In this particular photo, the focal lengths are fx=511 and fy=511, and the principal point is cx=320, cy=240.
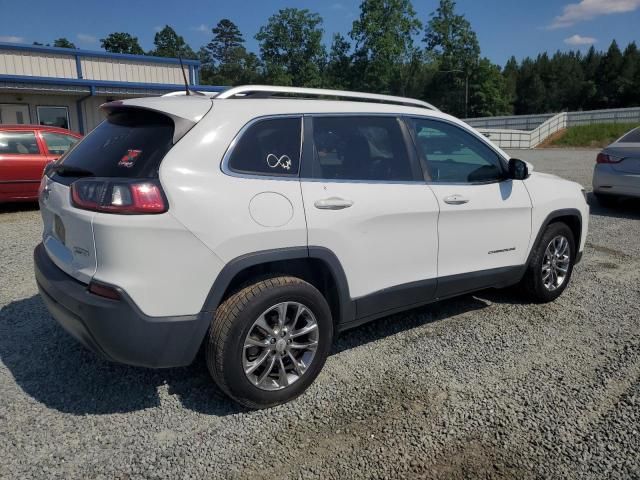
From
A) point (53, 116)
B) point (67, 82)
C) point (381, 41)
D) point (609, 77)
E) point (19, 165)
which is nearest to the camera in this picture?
point (19, 165)

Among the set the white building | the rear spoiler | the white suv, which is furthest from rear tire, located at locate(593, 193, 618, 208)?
the white building

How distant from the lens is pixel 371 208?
3.21m

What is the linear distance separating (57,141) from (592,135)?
37.8m

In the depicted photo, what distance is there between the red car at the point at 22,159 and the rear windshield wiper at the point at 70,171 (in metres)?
6.48

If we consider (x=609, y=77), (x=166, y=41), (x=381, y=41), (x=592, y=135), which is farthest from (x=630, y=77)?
(x=166, y=41)

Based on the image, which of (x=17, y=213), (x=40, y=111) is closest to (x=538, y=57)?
(x=40, y=111)

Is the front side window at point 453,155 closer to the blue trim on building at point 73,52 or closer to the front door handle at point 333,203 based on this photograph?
the front door handle at point 333,203

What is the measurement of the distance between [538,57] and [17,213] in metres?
120

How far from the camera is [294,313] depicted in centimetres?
298

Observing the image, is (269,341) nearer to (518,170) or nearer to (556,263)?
(518,170)

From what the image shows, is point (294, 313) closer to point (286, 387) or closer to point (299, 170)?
point (286, 387)

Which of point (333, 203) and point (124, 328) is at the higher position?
point (333, 203)

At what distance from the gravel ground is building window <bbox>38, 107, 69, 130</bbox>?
17.6 meters

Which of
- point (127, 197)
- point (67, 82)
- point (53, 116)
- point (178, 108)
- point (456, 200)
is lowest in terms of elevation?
point (456, 200)
